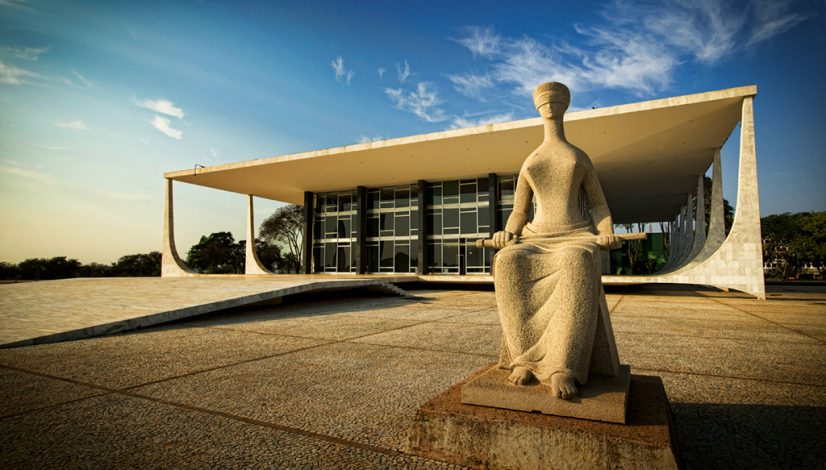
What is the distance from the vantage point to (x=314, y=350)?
5953 millimetres

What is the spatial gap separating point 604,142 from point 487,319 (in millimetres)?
11636

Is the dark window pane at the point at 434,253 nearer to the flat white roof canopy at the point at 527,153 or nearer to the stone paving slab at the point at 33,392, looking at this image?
the flat white roof canopy at the point at 527,153

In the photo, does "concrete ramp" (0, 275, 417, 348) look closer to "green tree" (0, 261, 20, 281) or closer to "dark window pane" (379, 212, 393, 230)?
"dark window pane" (379, 212, 393, 230)

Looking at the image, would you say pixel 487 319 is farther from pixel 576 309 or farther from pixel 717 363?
pixel 576 309

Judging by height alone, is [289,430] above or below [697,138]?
below

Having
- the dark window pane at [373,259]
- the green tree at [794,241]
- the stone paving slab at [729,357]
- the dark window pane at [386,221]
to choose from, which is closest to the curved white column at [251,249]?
the dark window pane at [373,259]

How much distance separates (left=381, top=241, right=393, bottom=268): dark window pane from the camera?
26.8 m

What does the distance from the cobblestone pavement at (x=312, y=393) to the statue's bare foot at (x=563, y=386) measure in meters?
0.84

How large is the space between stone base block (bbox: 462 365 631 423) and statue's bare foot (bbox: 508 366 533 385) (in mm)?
42

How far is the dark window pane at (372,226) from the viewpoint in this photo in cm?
2731

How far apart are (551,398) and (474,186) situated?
74.4 ft

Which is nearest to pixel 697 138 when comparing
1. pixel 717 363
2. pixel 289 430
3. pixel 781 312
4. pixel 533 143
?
pixel 533 143

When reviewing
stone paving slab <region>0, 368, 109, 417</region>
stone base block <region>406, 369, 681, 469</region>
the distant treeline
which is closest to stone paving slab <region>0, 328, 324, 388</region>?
stone paving slab <region>0, 368, 109, 417</region>

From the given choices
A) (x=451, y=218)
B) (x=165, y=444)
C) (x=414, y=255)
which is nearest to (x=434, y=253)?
(x=414, y=255)
